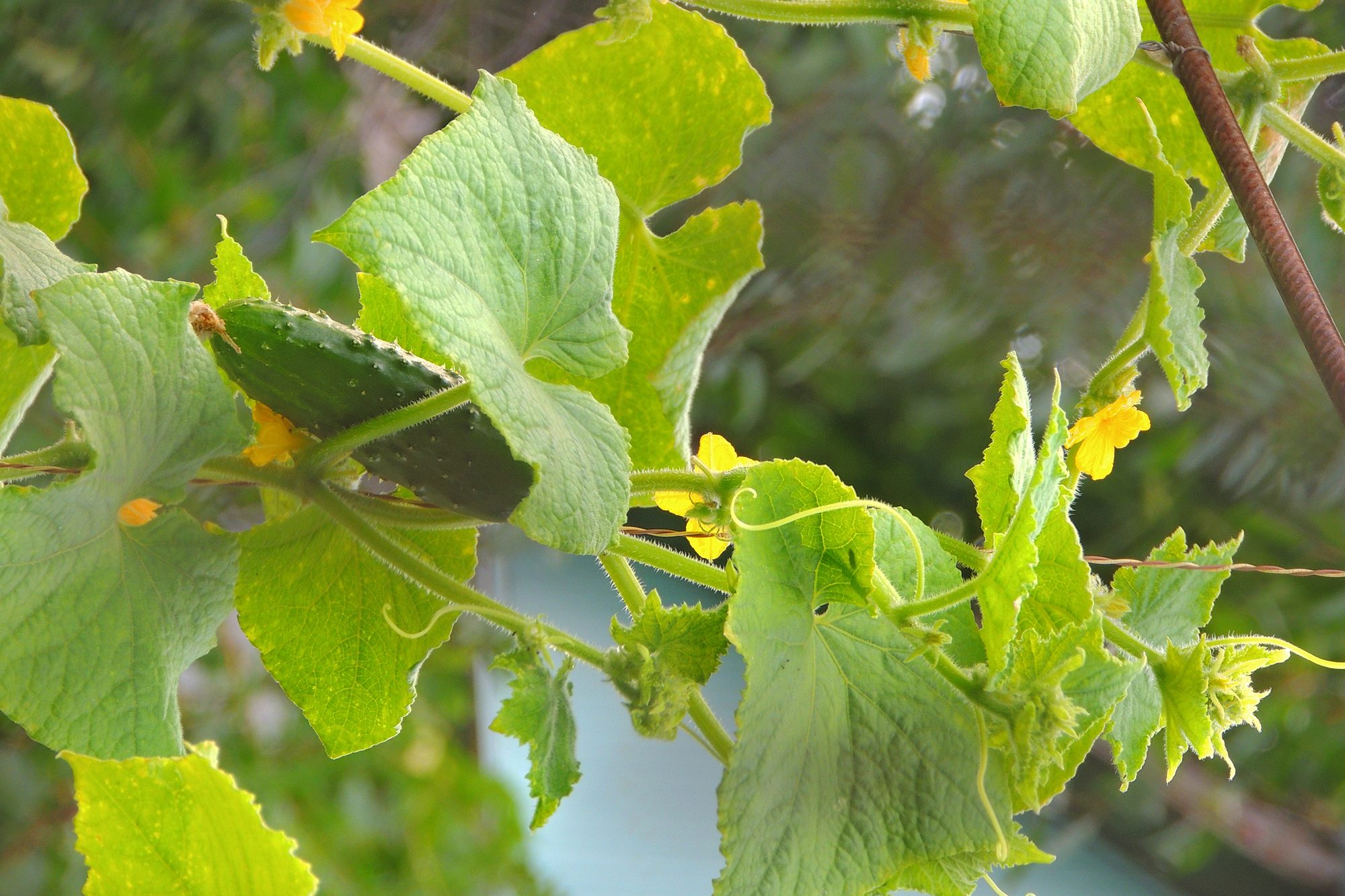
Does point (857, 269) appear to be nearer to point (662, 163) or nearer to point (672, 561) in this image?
point (662, 163)

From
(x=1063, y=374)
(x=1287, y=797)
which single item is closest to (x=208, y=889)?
(x=1063, y=374)

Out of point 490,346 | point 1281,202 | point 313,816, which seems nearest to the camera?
point 490,346

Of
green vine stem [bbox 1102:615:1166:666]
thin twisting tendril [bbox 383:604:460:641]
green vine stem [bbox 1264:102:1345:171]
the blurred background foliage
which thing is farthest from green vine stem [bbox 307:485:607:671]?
the blurred background foliage

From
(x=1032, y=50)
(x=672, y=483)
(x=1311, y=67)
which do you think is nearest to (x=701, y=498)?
(x=672, y=483)

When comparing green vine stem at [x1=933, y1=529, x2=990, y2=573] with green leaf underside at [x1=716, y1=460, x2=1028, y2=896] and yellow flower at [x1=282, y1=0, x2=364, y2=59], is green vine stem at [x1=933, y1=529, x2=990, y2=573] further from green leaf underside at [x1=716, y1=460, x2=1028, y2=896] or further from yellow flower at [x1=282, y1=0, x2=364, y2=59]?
yellow flower at [x1=282, y1=0, x2=364, y2=59]

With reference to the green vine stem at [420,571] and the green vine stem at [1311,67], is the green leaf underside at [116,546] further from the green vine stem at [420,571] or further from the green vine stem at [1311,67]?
the green vine stem at [1311,67]

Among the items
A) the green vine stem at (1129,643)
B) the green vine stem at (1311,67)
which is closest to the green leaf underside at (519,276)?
the green vine stem at (1129,643)

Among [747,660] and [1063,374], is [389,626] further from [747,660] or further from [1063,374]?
[1063,374]
